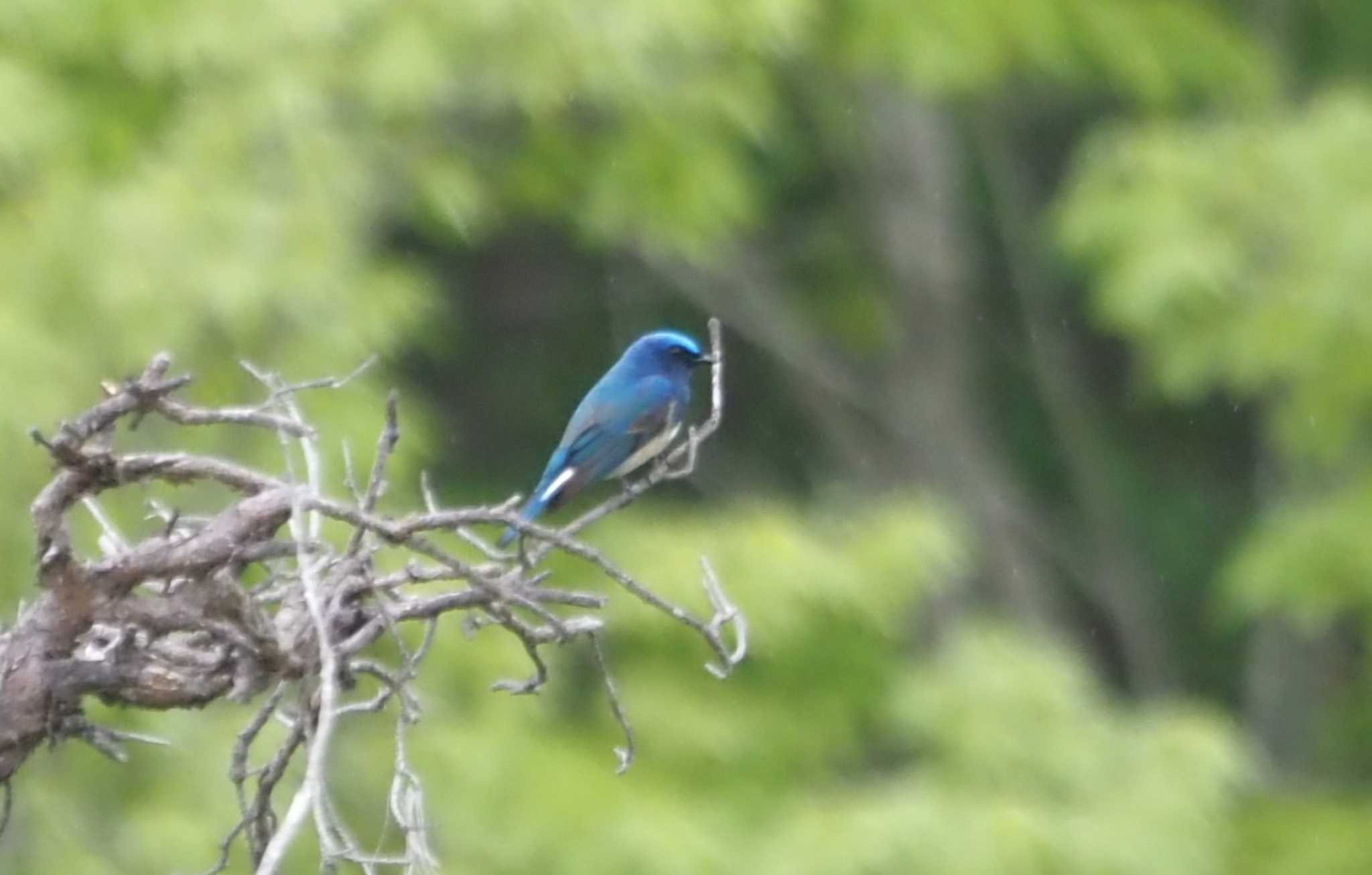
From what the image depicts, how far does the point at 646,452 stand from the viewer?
4.41 meters

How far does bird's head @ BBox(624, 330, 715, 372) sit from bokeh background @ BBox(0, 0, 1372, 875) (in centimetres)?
82

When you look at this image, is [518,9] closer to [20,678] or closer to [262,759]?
[262,759]

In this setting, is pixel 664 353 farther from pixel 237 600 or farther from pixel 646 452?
pixel 237 600

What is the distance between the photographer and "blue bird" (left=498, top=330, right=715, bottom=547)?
13.8 ft

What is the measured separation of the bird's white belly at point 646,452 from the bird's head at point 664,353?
0.26 metres

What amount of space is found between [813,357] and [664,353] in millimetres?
4837

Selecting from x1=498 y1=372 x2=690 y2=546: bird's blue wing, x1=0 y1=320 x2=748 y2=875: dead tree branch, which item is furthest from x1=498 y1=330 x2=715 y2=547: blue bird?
x1=0 y1=320 x2=748 y2=875: dead tree branch

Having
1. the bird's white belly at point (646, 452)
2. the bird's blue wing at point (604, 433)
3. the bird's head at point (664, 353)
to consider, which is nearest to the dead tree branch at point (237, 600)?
the bird's blue wing at point (604, 433)

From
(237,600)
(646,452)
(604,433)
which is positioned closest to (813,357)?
(646,452)

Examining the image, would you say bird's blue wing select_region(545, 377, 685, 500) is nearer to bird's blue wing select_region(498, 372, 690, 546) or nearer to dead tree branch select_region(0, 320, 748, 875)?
bird's blue wing select_region(498, 372, 690, 546)

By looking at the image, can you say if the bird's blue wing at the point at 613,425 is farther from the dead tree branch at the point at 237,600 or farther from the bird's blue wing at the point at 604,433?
the dead tree branch at the point at 237,600

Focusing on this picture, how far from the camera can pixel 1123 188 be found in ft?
24.6

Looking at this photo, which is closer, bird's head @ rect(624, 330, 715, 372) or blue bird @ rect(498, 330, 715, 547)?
blue bird @ rect(498, 330, 715, 547)

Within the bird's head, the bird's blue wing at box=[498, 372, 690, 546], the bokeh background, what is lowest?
the bird's blue wing at box=[498, 372, 690, 546]
